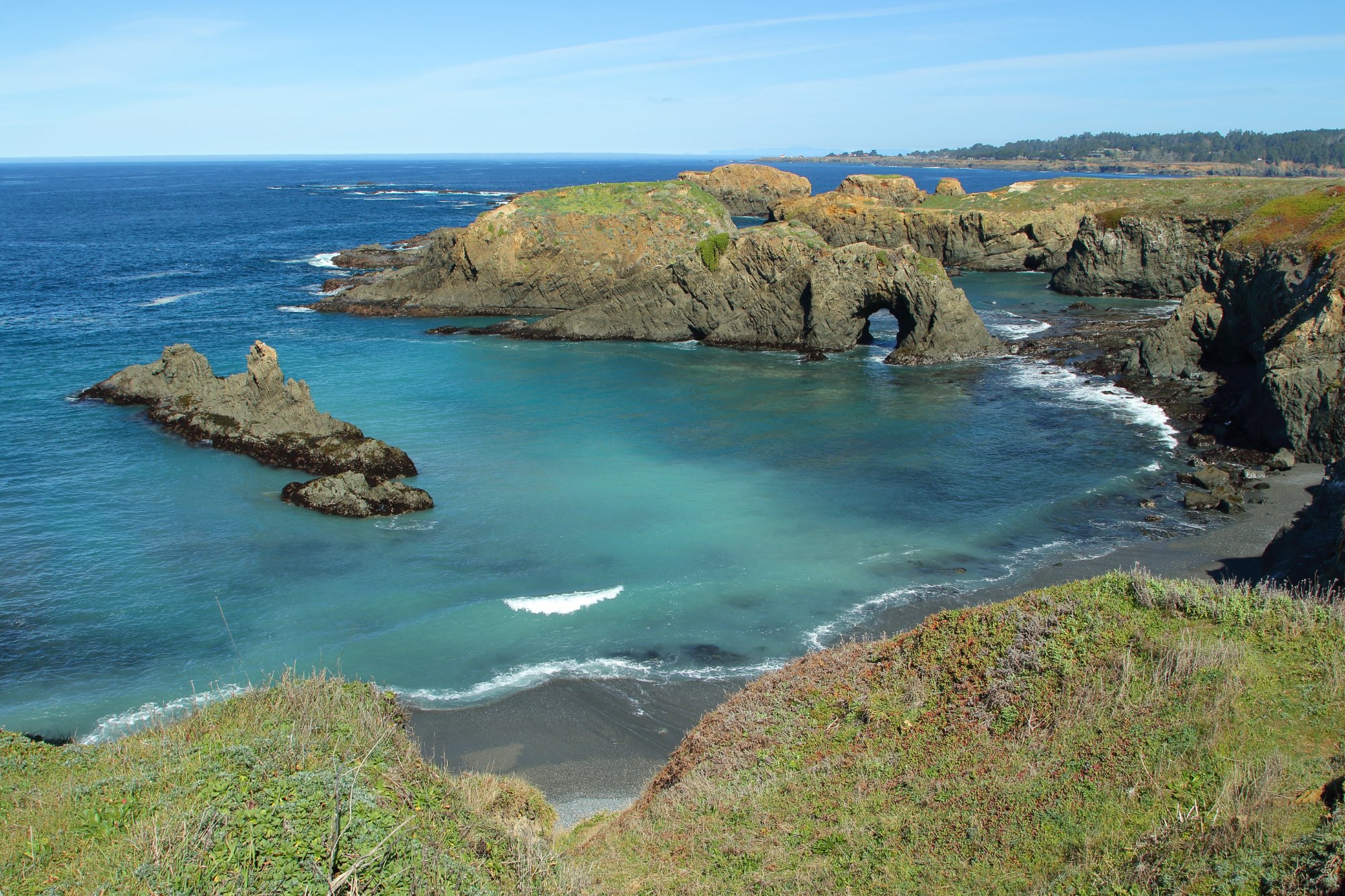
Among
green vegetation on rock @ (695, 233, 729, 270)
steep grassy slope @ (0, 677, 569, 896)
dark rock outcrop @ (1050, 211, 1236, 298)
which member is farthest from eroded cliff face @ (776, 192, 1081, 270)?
steep grassy slope @ (0, 677, 569, 896)

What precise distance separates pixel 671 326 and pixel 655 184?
74.6 feet

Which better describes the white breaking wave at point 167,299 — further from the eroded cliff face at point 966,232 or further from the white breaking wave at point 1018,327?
the white breaking wave at point 1018,327

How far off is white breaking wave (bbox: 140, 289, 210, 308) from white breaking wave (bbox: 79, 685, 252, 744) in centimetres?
5762

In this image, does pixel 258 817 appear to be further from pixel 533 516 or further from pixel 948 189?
pixel 948 189

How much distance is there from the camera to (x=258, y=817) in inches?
356

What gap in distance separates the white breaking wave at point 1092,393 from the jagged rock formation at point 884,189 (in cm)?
6423

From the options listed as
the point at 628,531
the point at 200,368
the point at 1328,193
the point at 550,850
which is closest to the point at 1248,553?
the point at 628,531

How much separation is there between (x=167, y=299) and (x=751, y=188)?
99.9m

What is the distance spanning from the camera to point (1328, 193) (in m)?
50.3

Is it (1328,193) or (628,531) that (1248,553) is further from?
(1328,193)

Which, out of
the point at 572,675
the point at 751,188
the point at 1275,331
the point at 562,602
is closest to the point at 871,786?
the point at 572,675

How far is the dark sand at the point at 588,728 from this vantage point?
17797mm

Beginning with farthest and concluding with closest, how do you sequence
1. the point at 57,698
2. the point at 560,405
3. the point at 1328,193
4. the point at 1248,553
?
the point at 1328,193 → the point at 560,405 → the point at 1248,553 → the point at 57,698

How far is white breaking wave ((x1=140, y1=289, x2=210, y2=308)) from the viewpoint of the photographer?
222 ft
